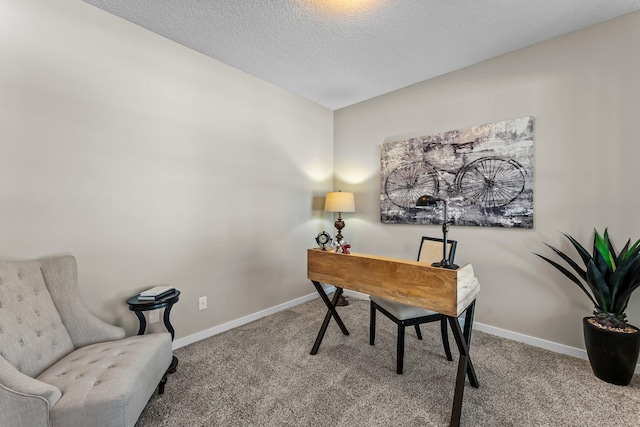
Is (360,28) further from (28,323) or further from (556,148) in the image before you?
(28,323)

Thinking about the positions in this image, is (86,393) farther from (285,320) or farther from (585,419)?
(585,419)

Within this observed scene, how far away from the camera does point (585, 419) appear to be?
1.53 meters

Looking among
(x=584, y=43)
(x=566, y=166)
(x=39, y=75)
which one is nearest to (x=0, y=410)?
(x=39, y=75)

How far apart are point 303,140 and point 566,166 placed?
270 centimetres

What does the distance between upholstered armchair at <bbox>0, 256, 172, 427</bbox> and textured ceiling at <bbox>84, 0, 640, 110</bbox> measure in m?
1.97

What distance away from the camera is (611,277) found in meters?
1.85

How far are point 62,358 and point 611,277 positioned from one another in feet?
11.5

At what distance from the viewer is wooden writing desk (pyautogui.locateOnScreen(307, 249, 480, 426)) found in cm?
148

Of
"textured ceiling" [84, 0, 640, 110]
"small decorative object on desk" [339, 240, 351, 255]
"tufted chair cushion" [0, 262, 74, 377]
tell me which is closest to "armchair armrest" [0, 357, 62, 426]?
"tufted chair cushion" [0, 262, 74, 377]

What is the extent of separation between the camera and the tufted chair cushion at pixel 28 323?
4.42ft

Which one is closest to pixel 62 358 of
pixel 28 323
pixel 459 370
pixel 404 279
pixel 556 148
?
pixel 28 323

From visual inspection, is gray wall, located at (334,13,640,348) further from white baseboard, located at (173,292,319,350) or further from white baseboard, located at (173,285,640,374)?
white baseboard, located at (173,292,319,350)

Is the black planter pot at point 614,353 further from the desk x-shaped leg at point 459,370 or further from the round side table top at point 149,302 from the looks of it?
the round side table top at point 149,302

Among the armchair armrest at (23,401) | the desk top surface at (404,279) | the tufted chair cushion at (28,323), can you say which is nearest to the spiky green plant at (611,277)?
the desk top surface at (404,279)
